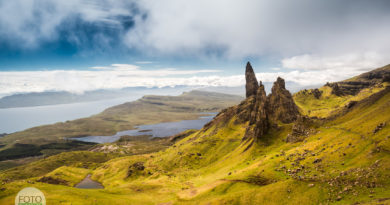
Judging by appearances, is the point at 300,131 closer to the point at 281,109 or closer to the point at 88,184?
the point at 281,109

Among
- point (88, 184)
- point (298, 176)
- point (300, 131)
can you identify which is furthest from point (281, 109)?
point (88, 184)

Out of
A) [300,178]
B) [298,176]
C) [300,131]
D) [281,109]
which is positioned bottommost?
[298,176]

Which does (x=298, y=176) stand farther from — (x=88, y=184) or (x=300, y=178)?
(x=88, y=184)

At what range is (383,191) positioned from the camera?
1734 inches

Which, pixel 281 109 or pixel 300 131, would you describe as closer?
pixel 300 131

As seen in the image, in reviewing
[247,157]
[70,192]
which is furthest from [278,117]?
[70,192]

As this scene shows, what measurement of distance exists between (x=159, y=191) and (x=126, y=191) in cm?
1697

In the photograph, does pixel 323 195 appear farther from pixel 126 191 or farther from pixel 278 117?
pixel 278 117

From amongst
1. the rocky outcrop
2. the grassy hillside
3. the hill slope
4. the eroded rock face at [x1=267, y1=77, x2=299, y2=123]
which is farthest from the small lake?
the eroded rock face at [x1=267, y1=77, x2=299, y2=123]

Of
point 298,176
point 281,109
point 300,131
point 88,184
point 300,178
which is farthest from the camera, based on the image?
point 281,109

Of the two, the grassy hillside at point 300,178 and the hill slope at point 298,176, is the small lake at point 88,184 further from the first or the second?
the grassy hillside at point 300,178

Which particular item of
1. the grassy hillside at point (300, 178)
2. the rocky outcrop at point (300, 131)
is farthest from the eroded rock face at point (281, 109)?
the rocky outcrop at point (300, 131)

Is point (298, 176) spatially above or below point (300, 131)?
below

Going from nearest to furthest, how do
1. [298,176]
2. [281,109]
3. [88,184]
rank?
[298,176] < [88,184] < [281,109]
